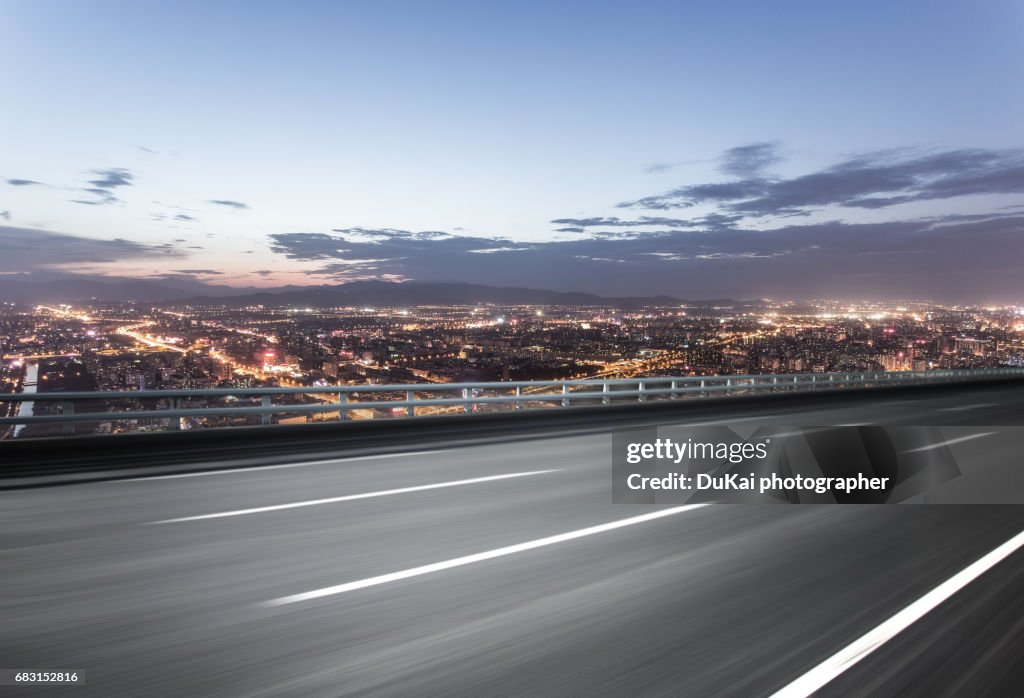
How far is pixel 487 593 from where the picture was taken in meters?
5.36

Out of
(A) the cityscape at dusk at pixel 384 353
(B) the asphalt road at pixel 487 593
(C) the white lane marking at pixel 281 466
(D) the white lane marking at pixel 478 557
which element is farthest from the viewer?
(A) the cityscape at dusk at pixel 384 353

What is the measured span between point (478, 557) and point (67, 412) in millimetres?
10432

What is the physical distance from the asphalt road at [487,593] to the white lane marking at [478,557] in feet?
0.09

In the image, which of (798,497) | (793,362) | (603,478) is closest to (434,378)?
(603,478)

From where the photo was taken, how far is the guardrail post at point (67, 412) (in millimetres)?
13414

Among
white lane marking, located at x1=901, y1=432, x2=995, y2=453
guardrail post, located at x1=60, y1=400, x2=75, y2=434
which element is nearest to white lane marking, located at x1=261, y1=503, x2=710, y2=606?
white lane marking, located at x1=901, y1=432, x2=995, y2=453

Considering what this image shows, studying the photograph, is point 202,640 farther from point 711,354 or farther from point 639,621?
point 711,354

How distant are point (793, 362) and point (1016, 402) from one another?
51.7 feet

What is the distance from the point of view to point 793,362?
42.2 m

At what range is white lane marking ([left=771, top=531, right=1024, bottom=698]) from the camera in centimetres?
388

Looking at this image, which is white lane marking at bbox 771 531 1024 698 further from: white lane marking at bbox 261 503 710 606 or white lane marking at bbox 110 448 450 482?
white lane marking at bbox 110 448 450 482
